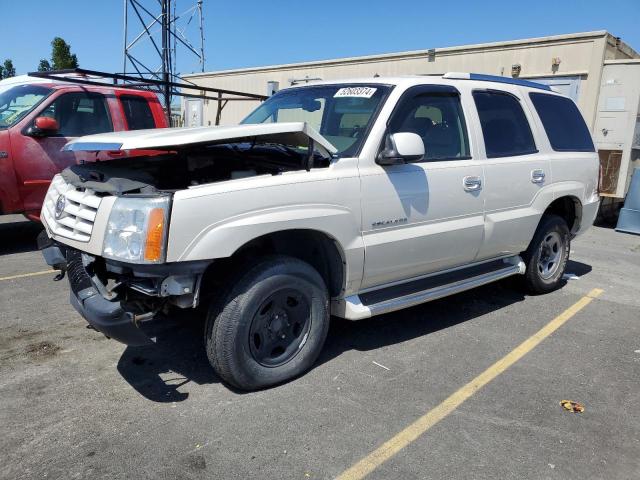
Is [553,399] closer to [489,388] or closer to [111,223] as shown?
[489,388]

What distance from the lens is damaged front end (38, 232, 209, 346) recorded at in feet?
9.46

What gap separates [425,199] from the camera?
393cm

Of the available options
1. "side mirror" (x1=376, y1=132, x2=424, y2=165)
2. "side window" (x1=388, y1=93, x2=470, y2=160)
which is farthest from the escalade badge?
"side window" (x1=388, y1=93, x2=470, y2=160)

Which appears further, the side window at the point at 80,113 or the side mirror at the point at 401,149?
the side window at the point at 80,113

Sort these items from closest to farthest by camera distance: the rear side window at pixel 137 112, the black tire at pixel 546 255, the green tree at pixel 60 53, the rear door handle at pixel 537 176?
the rear door handle at pixel 537 176, the black tire at pixel 546 255, the rear side window at pixel 137 112, the green tree at pixel 60 53

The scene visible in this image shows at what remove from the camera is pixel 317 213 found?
3.35 metres

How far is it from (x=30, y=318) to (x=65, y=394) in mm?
1481

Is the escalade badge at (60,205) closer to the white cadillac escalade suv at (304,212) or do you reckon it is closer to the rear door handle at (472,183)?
the white cadillac escalade suv at (304,212)

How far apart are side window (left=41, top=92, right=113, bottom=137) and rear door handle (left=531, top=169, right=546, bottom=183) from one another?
515 cm

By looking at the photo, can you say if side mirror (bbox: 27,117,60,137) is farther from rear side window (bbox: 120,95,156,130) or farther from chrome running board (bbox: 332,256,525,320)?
chrome running board (bbox: 332,256,525,320)

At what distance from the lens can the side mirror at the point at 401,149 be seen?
3.54 m

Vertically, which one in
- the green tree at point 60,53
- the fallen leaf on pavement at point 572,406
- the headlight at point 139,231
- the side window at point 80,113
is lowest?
the fallen leaf on pavement at point 572,406

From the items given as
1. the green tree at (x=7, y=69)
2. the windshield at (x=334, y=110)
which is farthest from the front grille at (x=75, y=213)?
the green tree at (x=7, y=69)

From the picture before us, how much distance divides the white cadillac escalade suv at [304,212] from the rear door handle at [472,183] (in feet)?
0.04
